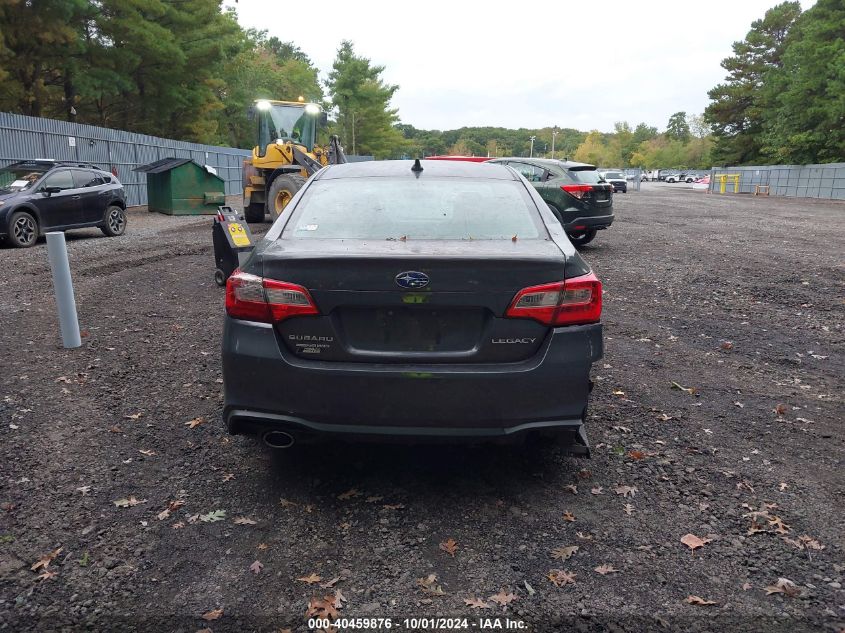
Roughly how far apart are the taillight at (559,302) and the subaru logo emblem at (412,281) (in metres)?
0.41

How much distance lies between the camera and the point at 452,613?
8.32ft

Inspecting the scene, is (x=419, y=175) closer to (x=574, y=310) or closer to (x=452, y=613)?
(x=574, y=310)

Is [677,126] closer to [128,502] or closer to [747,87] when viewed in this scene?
[747,87]

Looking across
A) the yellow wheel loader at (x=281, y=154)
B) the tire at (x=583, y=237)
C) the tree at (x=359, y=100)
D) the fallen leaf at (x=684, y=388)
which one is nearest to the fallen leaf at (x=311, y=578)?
the fallen leaf at (x=684, y=388)

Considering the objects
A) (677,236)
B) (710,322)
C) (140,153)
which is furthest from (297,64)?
(710,322)

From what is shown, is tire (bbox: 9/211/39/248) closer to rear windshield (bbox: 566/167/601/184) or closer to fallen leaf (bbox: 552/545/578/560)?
rear windshield (bbox: 566/167/601/184)

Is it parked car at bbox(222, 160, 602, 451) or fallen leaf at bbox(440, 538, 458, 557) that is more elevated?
parked car at bbox(222, 160, 602, 451)

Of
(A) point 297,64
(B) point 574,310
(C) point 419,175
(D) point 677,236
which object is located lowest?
(D) point 677,236

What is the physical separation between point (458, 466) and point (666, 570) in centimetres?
128

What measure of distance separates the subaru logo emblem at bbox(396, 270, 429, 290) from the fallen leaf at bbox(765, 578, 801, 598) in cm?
193

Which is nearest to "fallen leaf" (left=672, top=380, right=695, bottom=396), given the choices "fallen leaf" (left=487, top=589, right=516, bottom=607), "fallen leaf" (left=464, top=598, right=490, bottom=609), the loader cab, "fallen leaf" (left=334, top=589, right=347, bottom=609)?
"fallen leaf" (left=487, top=589, right=516, bottom=607)

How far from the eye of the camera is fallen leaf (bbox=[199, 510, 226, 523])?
3178 mm

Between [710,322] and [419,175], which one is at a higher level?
[419,175]

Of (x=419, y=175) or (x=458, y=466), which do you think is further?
(x=419, y=175)
